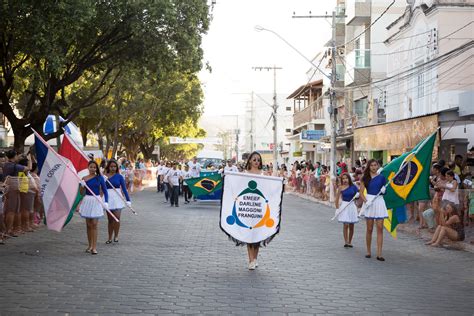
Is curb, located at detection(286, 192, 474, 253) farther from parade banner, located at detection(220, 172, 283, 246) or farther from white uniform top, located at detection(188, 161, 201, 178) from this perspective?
white uniform top, located at detection(188, 161, 201, 178)

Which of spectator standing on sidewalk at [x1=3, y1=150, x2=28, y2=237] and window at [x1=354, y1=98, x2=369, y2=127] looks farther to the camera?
window at [x1=354, y1=98, x2=369, y2=127]

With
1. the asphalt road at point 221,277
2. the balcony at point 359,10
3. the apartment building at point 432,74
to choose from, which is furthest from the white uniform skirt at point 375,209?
the balcony at point 359,10

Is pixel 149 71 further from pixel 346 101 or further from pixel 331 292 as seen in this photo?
pixel 346 101

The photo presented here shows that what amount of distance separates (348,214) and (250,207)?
3.23 meters

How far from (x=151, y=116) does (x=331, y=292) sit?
42160mm

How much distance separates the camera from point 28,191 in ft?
49.3

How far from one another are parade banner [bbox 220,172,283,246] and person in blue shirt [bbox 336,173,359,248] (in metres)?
2.83

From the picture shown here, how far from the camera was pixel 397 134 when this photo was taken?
26.9 meters

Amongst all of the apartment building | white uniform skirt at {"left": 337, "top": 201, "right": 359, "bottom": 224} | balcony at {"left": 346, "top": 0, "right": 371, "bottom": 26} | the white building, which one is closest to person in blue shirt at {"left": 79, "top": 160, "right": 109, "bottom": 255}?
white uniform skirt at {"left": 337, "top": 201, "right": 359, "bottom": 224}

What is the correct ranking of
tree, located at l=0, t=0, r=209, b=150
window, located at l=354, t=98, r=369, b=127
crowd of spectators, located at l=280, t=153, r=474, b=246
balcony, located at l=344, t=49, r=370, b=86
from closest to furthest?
crowd of spectators, located at l=280, t=153, r=474, b=246 → tree, located at l=0, t=0, r=209, b=150 → balcony, located at l=344, t=49, r=370, b=86 → window, located at l=354, t=98, r=369, b=127

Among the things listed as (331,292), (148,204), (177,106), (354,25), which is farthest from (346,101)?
(331,292)

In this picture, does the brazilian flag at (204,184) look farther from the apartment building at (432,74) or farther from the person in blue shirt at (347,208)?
the person in blue shirt at (347,208)

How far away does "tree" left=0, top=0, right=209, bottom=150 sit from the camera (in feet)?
55.6

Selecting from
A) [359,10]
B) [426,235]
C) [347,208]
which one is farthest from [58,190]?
[359,10]
